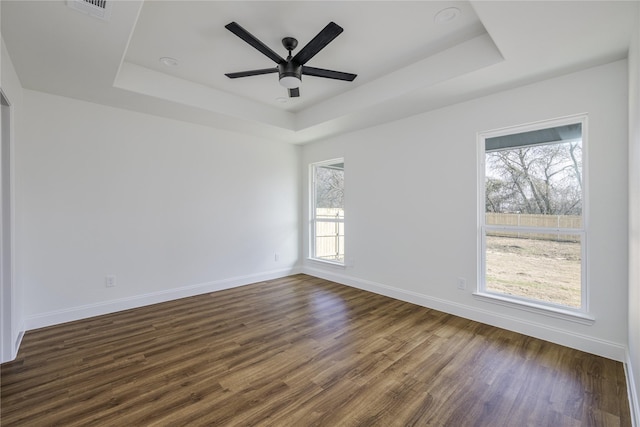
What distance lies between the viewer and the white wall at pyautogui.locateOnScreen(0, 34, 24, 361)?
224 centimetres

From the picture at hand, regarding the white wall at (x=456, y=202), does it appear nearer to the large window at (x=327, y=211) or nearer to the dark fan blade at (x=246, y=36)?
the large window at (x=327, y=211)

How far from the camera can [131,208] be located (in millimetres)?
3654

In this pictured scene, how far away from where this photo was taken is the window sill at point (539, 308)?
8.41 ft

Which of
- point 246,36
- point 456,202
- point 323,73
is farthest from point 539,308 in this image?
point 246,36

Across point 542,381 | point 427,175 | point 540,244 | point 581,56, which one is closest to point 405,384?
point 542,381

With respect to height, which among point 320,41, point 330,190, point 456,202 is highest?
point 320,41

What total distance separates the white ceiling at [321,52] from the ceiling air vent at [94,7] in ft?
0.14

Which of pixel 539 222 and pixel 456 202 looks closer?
pixel 539 222

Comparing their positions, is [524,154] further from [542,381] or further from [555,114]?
[542,381]

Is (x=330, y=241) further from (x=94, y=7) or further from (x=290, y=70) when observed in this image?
(x=94, y=7)

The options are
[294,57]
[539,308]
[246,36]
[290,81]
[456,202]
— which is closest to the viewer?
[246,36]

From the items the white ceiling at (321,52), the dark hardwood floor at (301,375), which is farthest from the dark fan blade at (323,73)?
the dark hardwood floor at (301,375)

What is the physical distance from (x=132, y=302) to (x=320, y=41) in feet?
12.2

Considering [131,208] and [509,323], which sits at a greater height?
[131,208]
